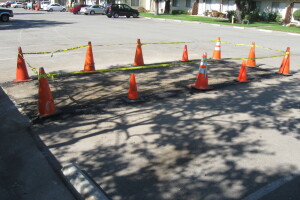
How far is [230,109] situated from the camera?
6293mm

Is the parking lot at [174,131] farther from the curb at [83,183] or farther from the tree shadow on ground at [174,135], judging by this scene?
the curb at [83,183]

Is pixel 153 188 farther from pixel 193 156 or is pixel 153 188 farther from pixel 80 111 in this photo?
pixel 80 111

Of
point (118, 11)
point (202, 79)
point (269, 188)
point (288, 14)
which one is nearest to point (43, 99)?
point (202, 79)

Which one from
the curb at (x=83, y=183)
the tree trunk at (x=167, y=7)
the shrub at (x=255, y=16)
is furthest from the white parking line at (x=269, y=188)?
the tree trunk at (x=167, y=7)

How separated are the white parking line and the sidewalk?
2.12 m

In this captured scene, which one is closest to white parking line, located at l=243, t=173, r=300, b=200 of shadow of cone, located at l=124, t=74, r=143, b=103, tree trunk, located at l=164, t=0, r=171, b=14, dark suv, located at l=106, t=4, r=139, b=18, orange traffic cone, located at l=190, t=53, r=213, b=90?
shadow of cone, located at l=124, t=74, r=143, b=103

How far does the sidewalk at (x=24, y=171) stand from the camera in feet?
11.5

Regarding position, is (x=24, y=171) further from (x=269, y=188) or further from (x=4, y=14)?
(x=4, y=14)

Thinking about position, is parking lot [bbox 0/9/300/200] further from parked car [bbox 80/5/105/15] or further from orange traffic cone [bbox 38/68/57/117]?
parked car [bbox 80/5/105/15]

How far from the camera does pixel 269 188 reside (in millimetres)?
3641

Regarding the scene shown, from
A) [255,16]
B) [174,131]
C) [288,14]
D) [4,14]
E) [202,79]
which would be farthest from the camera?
[255,16]

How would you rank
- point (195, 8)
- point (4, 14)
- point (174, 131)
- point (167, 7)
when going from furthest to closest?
point (167, 7)
point (195, 8)
point (4, 14)
point (174, 131)

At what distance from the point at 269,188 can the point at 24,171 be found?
10.3ft

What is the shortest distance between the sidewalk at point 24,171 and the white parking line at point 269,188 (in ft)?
6.95
